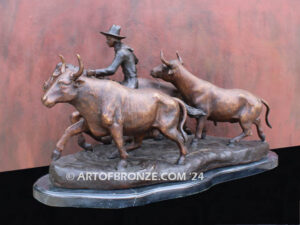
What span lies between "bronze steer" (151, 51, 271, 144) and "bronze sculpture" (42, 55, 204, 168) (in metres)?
0.56

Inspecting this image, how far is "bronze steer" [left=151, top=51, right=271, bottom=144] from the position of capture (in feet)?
10.9

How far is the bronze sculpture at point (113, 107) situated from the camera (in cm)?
239

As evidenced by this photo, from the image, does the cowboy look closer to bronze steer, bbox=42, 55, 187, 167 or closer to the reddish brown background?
bronze steer, bbox=42, 55, 187, 167

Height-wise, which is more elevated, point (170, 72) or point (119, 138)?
point (170, 72)

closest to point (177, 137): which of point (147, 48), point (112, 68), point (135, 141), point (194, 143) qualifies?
point (135, 141)

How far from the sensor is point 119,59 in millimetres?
3084

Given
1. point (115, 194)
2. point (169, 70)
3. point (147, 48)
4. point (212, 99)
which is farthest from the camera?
point (147, 48)

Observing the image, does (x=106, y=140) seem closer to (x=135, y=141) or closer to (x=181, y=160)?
(x=135, y=141)

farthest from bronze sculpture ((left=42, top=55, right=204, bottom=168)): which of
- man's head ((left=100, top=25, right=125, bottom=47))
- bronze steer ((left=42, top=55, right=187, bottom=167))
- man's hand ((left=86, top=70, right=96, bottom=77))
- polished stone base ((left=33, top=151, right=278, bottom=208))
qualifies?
man's head ((left=100, top=25, right=125, bottom=47))

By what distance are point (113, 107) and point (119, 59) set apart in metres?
0.76

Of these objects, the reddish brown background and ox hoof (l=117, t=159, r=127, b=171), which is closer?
ox hoof (l=117, t=159, r=127, b=171)

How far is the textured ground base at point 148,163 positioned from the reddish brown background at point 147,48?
980mm

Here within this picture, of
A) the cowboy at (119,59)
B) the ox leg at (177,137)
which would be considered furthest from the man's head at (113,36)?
the ox leg at (177,137)

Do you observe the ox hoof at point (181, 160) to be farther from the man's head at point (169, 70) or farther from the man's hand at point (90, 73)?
the man's hand at point (90, 73)
